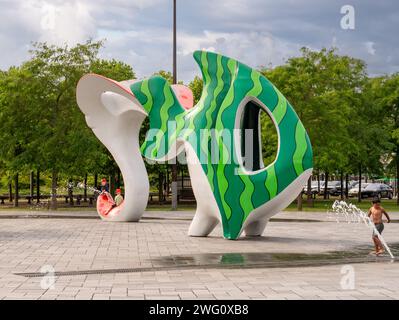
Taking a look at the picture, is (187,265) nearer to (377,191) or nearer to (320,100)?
(320,100)

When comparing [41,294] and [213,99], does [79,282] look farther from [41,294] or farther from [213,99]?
[213,99]

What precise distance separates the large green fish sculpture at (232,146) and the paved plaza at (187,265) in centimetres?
93

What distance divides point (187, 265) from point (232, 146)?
551cm

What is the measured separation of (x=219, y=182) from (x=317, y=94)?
64.8 ft

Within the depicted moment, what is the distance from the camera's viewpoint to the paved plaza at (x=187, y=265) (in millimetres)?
9797

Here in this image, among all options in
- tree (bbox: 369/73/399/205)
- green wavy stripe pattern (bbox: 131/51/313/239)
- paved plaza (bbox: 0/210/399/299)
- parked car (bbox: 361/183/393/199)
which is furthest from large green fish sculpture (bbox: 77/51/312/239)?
parked car (bbox: 361/183/393/199)

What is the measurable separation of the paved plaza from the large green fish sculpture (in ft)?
3.04

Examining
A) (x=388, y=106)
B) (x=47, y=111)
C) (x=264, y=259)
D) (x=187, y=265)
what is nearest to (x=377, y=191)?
(x=388, y=106)

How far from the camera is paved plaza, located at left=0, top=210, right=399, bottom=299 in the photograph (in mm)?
9797

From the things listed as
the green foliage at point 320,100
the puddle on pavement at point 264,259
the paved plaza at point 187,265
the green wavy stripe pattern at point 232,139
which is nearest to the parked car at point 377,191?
the green foliage at point 320,100

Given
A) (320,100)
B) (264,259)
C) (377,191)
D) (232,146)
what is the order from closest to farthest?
(264,259), (232,146), (320,100), (377,191)

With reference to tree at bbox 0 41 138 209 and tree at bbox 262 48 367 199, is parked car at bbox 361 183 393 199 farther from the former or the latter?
tree at bbox 0 41 138 209

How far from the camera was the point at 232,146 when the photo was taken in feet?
58.6
